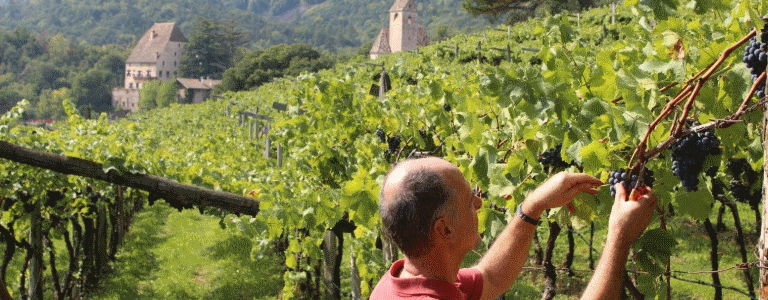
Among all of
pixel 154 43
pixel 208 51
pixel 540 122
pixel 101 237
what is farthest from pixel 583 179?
pixel 154 43

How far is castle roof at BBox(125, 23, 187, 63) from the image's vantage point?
120 m

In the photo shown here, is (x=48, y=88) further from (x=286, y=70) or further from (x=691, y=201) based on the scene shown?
(x=691, y=201)

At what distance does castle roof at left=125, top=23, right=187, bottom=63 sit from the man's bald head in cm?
12248

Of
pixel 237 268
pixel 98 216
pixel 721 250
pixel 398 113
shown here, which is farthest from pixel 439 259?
pixel 237 268

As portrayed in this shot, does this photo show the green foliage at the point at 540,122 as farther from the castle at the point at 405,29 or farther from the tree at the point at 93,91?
the tree at the point at 93,91

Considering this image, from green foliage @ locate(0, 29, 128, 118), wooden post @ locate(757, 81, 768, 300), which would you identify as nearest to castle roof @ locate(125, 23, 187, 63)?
green foliage @ locate(0, 29, 128, 118)

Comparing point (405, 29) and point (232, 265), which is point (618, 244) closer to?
point (232, 265)

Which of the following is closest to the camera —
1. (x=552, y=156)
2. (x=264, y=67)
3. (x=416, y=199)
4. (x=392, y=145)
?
(x=416, y=199)

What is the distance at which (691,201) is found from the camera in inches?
85.0

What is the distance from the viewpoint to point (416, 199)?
1607 millimetres

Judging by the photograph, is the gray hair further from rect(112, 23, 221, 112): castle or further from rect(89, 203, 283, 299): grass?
rect(112, 23, 221, 112): castle

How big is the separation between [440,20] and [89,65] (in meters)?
58.6

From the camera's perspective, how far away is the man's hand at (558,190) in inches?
76.5

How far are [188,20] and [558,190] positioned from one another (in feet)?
620
